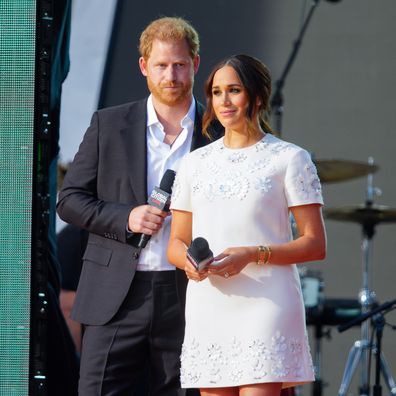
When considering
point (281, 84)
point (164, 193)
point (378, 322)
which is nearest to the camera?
point (164, 193)

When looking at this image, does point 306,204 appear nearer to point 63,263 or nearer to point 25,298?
point 25,298

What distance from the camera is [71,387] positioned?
14.8 feet

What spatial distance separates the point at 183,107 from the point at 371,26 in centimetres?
336

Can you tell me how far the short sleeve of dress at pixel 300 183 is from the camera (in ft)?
10.6

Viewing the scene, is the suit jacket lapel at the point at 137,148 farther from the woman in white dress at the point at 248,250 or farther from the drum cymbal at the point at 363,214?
the drum cymbal at the point at 363,214

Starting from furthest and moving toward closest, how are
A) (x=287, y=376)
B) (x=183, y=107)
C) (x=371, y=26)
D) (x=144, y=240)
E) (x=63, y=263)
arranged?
(x=371, y=26)
(x=63, y=263)
(x=183, y=107)
(x=144, y=240)
(x=287, y=376)

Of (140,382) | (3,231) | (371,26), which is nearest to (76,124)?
(371,26)

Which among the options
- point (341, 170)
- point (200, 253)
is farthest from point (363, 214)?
point (200, 253)

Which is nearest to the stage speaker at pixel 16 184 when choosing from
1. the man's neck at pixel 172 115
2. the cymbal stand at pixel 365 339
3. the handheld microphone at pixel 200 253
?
the man's neck at pixel 172 115

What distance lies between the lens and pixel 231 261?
311 centimetres

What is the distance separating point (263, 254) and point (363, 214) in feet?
11.0

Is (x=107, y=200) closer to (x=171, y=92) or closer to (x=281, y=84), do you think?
(x=171, y=92)

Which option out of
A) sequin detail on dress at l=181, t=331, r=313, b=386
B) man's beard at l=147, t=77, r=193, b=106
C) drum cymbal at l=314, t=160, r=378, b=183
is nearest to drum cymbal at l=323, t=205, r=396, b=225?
drum cymbal at l=314, t=160, r=378, b=183

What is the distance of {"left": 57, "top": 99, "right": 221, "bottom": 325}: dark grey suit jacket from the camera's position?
146 inches
